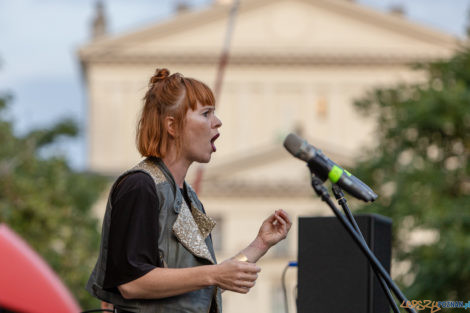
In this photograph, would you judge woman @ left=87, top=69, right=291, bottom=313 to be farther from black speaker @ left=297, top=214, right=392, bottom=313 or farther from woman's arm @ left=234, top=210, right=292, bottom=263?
black speaker @ left=297, top=214, right=392, bottom=313

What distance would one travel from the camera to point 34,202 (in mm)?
23797

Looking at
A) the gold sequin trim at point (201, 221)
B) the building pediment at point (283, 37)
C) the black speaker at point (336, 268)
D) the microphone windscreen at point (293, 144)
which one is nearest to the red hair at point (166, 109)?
the gold sequin trim at point (201, 221)

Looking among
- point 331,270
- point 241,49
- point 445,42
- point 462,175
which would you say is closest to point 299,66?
point 241,49

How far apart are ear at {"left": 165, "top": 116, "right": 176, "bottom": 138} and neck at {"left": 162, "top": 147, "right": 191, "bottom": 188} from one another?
0.07 m

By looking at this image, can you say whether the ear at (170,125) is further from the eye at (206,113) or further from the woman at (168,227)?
the eye at (206,113)

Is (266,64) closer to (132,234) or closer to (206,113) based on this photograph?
A: (206,113)

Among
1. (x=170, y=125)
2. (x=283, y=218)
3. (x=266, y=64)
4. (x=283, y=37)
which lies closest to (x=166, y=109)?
(x=170, y=125)

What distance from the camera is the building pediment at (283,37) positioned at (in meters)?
58.8

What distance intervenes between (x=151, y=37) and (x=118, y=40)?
1.99 metres

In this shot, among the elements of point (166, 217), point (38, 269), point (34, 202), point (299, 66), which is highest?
point (299, 66)

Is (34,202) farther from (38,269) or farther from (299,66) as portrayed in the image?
(299,66)

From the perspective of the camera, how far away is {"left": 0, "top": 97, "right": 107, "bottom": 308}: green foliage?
2392 cm

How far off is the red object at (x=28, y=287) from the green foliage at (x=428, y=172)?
17851mm

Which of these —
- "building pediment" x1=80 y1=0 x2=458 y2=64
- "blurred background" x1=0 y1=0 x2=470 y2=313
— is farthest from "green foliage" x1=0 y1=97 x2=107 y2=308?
"building pediment" x1=80 y1=0 x2=458 y2=64
